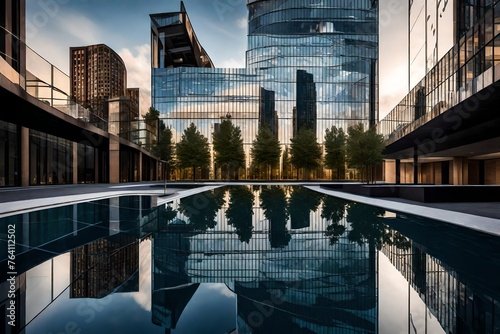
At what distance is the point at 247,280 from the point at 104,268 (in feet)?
8.48

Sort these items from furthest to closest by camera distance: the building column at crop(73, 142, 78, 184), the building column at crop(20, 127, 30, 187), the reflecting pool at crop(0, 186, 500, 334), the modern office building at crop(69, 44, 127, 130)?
1. the modern office building at crop(69, 44, 127, 130)
2. the building column at crop(73, 142, 78, 184)
3. the building column at crop(20, 127, 30, 187)
4. the reflecting pool at crop(0, 186, 500, 334)

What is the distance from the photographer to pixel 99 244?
6.07 meters

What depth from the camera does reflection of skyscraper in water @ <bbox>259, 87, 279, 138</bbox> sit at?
56.4 metres

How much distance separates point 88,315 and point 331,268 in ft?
12.8

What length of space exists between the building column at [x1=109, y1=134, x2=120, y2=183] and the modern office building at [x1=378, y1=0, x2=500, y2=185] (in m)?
30.4

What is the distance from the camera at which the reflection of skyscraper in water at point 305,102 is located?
56.5 m

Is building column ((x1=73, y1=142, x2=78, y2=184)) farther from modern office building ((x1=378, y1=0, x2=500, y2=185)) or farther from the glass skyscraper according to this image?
modern office building ((x1=378, y1=0, x2=500, y2=185))

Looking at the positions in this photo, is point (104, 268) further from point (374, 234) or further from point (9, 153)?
point (9, 153)

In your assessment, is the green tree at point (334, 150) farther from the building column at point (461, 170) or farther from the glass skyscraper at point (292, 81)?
the building column at point (461, 170)

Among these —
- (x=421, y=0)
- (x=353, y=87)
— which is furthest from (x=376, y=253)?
(x=353, y=87)

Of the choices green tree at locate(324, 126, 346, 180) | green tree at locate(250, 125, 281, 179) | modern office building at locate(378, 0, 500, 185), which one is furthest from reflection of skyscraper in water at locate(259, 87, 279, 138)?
modern office building at locate(378, 0, 500, 185)

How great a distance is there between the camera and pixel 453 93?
13422mm

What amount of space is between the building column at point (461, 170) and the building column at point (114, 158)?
4432cm

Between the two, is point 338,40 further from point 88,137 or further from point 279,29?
point 88,137
